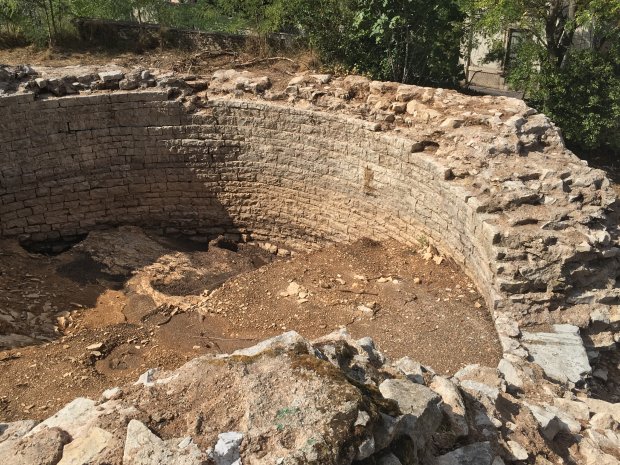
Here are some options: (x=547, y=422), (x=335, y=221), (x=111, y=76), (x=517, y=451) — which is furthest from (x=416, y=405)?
(x=111, y=76)

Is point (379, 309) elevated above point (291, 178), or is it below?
below

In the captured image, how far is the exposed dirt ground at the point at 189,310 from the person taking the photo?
20.7 ft

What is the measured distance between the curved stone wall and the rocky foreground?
2.48 m

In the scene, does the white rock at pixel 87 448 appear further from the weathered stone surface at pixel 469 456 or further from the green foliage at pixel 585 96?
the green foliage at pixel 585 96

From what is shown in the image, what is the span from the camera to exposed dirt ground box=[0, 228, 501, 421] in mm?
6309

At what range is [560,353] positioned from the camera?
574 cm

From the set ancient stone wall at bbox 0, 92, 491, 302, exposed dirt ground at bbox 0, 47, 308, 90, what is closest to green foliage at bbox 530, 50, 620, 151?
exposed dirt ground at bbox 0, 47, 308, 90

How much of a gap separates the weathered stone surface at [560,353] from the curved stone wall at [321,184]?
11.4 inches

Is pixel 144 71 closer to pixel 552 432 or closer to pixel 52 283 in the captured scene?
pixel 52 283

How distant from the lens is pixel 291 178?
10.0 metres

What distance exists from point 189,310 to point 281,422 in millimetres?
5034

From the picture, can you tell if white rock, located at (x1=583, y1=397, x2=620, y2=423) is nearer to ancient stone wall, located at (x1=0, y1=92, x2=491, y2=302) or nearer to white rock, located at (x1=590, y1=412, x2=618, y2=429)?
white rock, located at (x1=590, y1=412, x2=618, y2=429)

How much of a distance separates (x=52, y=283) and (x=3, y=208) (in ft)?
5.96

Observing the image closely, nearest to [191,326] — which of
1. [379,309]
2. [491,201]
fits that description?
[379,309]
